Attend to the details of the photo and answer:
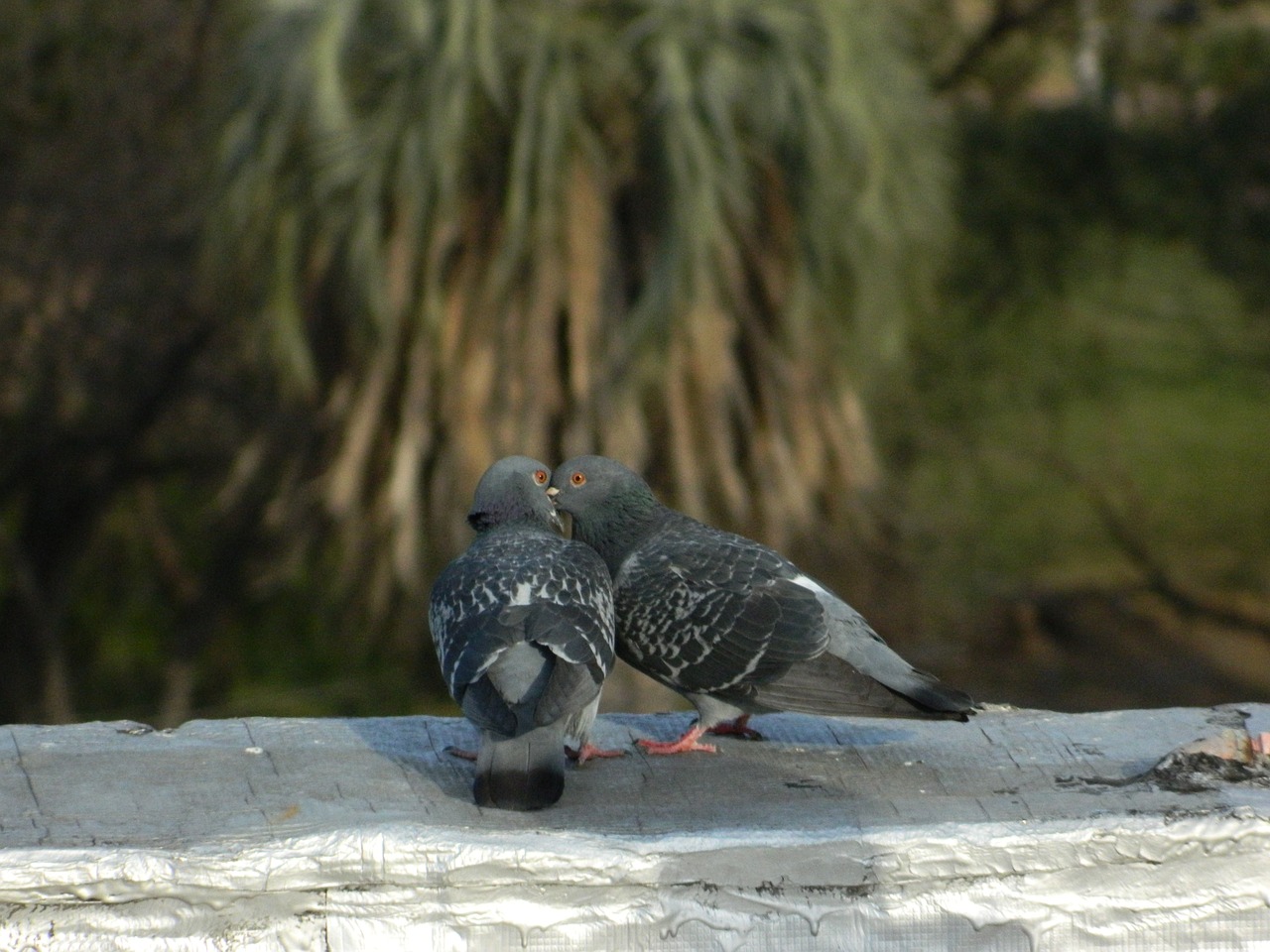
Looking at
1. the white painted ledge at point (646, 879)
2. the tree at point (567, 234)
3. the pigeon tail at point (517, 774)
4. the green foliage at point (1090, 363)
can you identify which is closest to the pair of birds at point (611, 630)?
the pigeon tail at point (517, 774)

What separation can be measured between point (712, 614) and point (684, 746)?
0.24 meters

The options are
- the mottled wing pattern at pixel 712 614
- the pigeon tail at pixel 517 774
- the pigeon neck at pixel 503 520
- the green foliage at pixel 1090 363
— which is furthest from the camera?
the green foliage at pixel 1090 363

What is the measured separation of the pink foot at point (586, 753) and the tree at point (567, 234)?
9.78ft

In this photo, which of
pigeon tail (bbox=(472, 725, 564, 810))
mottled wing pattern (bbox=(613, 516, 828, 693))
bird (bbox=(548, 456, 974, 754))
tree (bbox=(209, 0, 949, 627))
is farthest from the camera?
tree (bbox=(209, 0, 949, 627))

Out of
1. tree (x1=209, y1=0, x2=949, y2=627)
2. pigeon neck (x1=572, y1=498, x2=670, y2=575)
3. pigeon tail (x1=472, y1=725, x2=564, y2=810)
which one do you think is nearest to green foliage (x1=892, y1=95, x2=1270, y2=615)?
tree (x1=209, y1=0, x2=949, y2=627)

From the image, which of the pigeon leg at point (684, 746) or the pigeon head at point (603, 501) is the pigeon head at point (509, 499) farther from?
the pigeon leg at point (684, 746)

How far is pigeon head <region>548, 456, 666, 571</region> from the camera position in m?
2.94

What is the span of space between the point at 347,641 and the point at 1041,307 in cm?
441

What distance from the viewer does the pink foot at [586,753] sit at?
8.17ft

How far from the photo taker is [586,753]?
2.50 meters

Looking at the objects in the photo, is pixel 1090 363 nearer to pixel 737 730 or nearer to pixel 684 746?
pixel 737 730

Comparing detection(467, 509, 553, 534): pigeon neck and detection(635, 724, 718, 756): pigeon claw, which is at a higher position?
detection(467, 509, 553, 534): pigeon neck

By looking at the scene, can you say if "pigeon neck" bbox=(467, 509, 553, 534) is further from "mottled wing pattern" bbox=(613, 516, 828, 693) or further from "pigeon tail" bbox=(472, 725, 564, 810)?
"pigeon tail" bbox=(472, 725, 564, 810)

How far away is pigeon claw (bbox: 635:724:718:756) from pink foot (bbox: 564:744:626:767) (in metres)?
0.05
